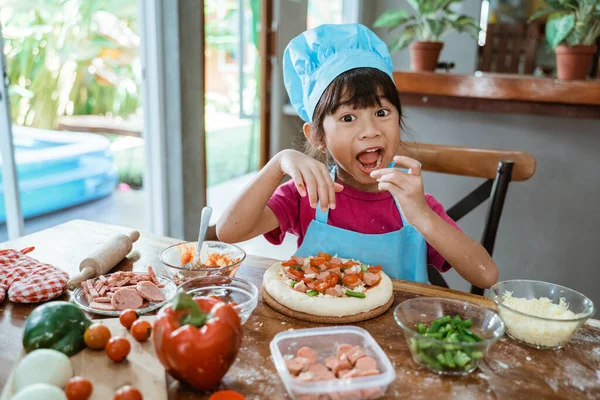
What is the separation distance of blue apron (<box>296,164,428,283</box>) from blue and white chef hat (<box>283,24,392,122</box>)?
0.34 m

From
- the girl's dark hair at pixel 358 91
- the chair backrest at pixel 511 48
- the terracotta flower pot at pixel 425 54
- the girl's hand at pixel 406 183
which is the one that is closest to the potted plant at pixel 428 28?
the terracotta flower pot at pixel 425 54

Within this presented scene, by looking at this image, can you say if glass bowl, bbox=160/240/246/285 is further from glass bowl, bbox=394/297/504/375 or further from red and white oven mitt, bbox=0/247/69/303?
glass bowl, bbox=394/297/504/375

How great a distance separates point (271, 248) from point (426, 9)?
1.97 meters

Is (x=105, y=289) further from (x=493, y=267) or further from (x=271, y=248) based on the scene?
(x=271, y=248)

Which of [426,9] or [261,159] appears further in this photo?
[261,159]

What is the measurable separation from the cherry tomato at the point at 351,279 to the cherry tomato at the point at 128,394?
0.52 metres

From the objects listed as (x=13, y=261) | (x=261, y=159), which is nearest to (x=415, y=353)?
(x=13, y=261)

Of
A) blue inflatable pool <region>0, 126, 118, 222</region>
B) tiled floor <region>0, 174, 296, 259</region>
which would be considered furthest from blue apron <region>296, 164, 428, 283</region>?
blue inflatable pool <region>0, 126, 118, 222</region>

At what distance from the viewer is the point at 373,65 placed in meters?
1.38

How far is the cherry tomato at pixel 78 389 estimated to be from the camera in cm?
74

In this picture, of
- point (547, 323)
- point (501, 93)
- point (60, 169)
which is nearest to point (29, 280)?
point (547, 323)

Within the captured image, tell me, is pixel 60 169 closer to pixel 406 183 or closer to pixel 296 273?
pixel 296 273

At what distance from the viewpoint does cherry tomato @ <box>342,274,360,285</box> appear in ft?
3.71

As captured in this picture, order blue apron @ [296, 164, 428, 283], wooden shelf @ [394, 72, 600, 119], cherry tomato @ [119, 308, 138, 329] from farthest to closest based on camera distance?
wooden shelf @ [394, 72, 600, 119] → blue apron @ [296, 164, 428, 283] → cherry tomato @ [119, 308, 138, 329]
